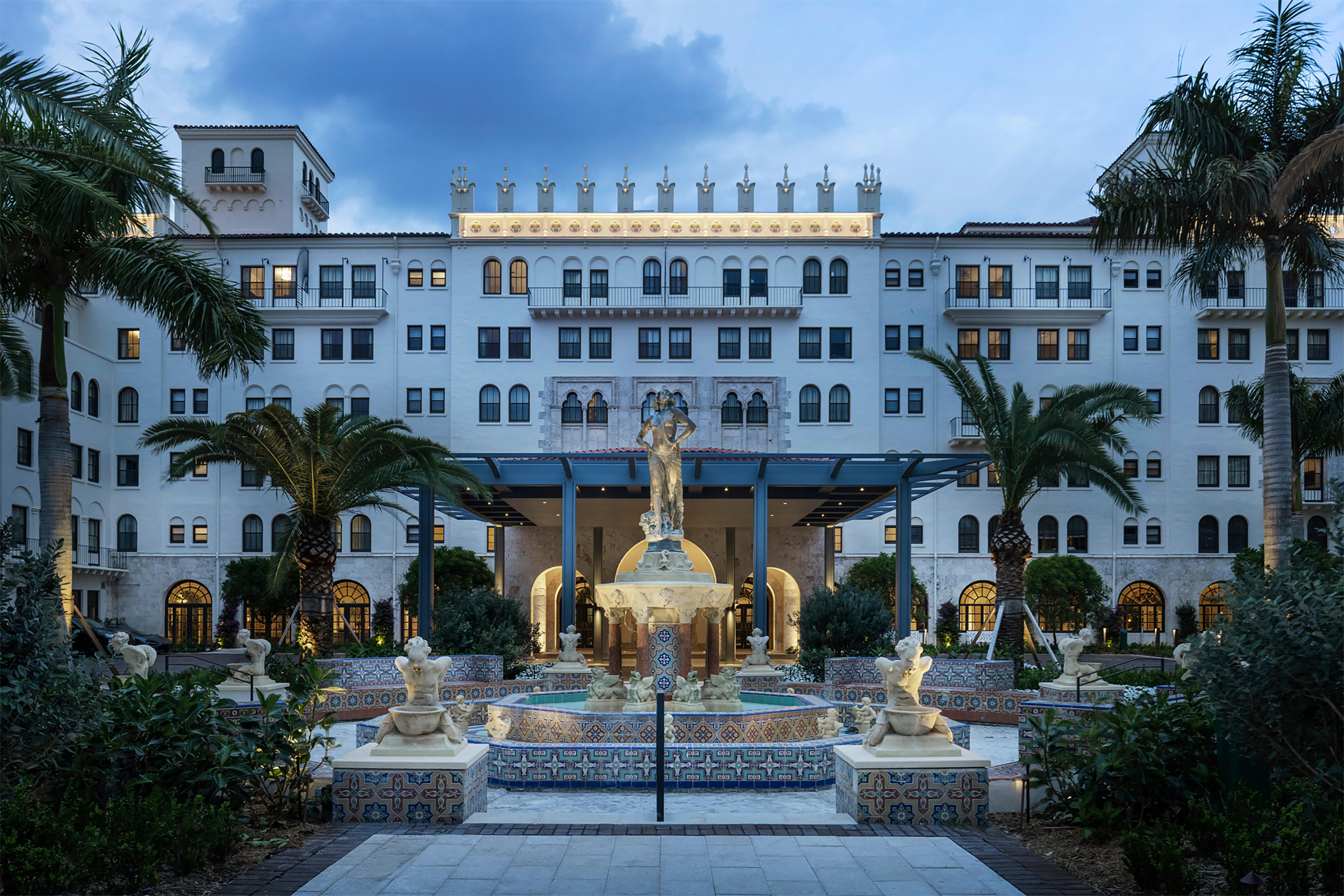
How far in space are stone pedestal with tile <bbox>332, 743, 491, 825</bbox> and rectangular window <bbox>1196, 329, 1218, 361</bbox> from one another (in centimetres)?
4475

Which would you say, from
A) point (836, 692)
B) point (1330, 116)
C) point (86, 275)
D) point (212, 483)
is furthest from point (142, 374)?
point (1330, 116)

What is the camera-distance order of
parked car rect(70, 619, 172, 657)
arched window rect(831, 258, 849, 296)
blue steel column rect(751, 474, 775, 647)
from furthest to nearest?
1. arched window rect(831, 258, 849, 296)
2. parked car rect(70, 619, 172, 657)
3. blue steel column rect(751, 474, 775, 647)

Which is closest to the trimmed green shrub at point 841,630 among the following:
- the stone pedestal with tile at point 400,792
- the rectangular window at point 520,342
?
the stone pedestal with tile at point 400,792

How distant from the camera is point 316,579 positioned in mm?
24656

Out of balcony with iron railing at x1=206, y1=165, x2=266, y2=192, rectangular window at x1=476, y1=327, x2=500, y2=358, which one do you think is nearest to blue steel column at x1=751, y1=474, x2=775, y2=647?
rectangular window at x1=476, y1=327, x2=500, y2=358

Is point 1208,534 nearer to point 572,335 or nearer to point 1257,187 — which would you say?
point 572,335

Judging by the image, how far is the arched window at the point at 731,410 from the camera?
45.7 metres

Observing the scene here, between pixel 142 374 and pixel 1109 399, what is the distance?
37348 millimetres

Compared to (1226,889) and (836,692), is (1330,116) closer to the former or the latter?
(836,692)

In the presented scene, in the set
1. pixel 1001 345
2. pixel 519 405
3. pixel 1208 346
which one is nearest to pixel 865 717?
pixel 519 405

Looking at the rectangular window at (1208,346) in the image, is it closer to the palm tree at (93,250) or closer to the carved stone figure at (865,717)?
the carved stone figure at (865,717)

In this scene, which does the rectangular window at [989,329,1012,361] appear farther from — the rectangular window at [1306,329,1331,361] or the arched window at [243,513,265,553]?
the arched window at [243,513,265,553]

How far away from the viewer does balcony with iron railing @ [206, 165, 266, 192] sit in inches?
2066

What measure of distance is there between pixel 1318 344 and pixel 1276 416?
32.8m
